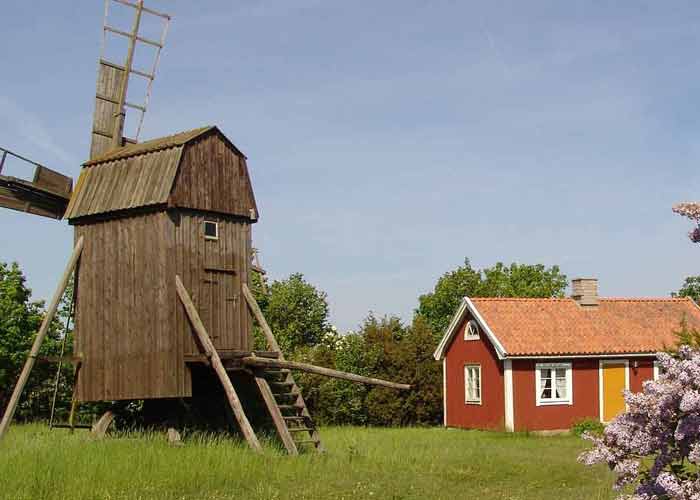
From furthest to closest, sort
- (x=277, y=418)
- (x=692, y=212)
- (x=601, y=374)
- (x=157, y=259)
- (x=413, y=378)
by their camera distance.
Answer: (x=413, y=378) → (x=601, y=374) → (x=157, y=259) → (x=277, y=418) → (x=692, y=212)

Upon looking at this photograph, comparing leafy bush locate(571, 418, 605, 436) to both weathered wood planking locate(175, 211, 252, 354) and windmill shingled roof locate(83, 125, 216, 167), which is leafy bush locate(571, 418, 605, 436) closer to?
weathered wood planking locate(175, 211, 252, 354)

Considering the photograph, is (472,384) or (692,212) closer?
(692,212)

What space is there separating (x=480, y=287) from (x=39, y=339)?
139 ft

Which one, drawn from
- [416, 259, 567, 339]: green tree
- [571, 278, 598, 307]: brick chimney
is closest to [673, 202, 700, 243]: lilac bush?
[571, 278, 598, 307]: brick chimney

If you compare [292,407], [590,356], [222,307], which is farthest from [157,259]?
[590,356]

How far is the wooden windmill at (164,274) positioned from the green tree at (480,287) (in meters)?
35.5

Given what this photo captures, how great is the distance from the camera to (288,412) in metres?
22.1

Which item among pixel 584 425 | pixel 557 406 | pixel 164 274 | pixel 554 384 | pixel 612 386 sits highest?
pixel 164 274

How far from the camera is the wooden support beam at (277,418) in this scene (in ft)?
62.8

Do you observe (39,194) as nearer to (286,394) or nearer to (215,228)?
(215,228)

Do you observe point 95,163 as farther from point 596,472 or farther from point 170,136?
point 596,472

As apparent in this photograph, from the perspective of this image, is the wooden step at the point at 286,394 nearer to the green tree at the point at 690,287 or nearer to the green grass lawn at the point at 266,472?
the green grass lawn at the point at 266,472

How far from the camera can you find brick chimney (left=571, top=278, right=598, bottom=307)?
3359cm

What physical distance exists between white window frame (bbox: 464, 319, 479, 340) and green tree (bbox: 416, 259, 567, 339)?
23.8 m
